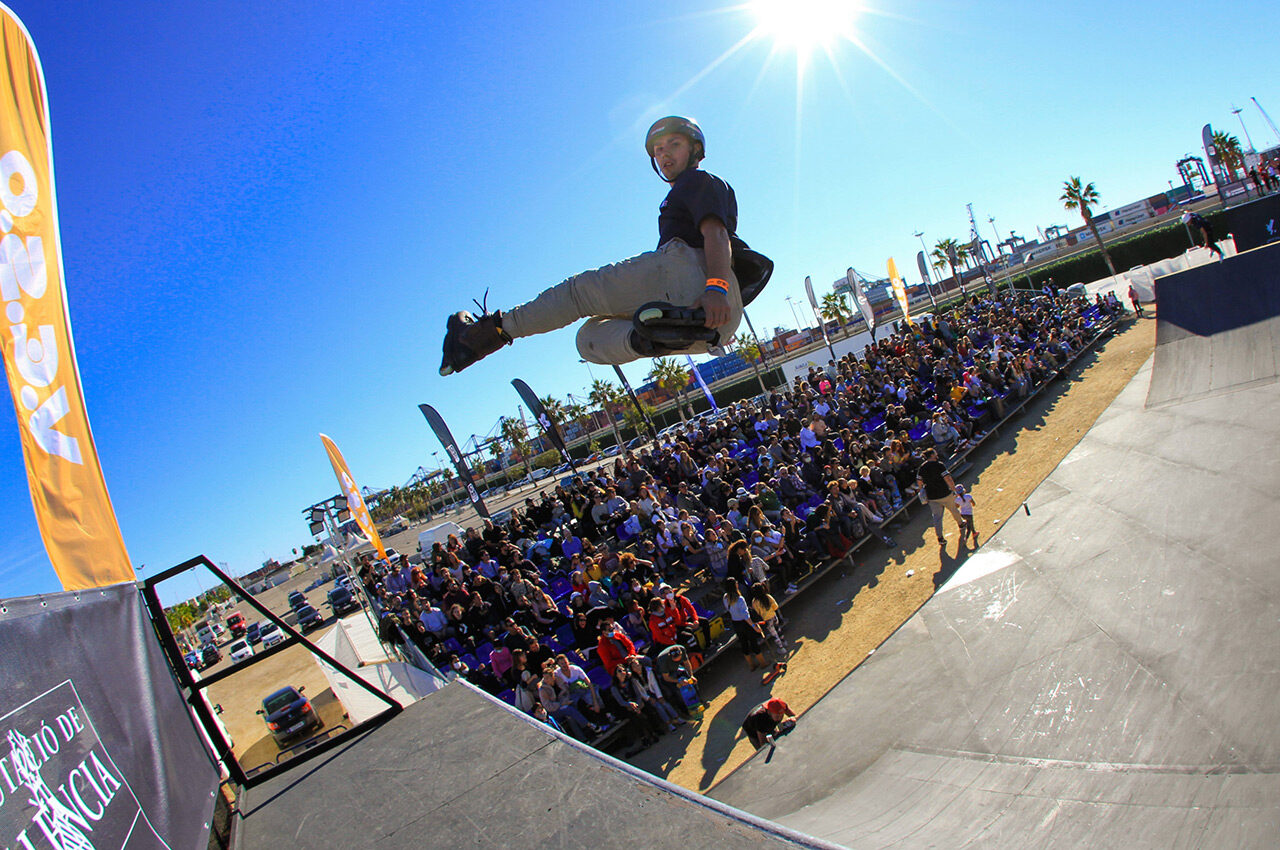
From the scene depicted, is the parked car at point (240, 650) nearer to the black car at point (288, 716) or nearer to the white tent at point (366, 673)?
the white tent at point (366, 673)

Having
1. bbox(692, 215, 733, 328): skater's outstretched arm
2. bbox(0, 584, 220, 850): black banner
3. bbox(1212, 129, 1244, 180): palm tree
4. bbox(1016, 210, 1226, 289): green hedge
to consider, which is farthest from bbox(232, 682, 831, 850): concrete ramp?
bbox(1212, 129, 1244, 180): palm tree

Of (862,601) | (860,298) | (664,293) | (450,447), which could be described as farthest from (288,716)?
(860,298)

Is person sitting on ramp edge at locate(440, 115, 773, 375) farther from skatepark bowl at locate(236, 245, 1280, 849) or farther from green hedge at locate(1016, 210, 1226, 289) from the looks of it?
green hedge at locate(1016, 210, 1226, 289)

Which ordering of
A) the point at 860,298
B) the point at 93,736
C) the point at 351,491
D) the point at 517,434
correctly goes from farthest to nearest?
the point at 517,434
the point at 860,298
the point at 351,491
the point at 93,736

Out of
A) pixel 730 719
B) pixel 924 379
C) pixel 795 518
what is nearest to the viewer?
pixel 730 719

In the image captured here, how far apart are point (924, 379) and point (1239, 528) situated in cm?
998

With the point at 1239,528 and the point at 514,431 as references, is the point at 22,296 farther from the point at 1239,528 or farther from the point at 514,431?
the point at 514,431

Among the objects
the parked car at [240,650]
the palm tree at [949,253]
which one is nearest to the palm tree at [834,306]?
the palm tree at [949,253]

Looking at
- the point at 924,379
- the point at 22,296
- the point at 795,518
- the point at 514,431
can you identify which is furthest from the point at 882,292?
the point at 22,296

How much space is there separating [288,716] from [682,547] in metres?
7.90

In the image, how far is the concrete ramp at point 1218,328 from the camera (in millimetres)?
10070

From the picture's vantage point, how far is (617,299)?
3.57 metres

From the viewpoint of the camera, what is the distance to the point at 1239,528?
5969 mm

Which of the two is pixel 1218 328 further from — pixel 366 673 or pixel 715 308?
pixel 366 673
